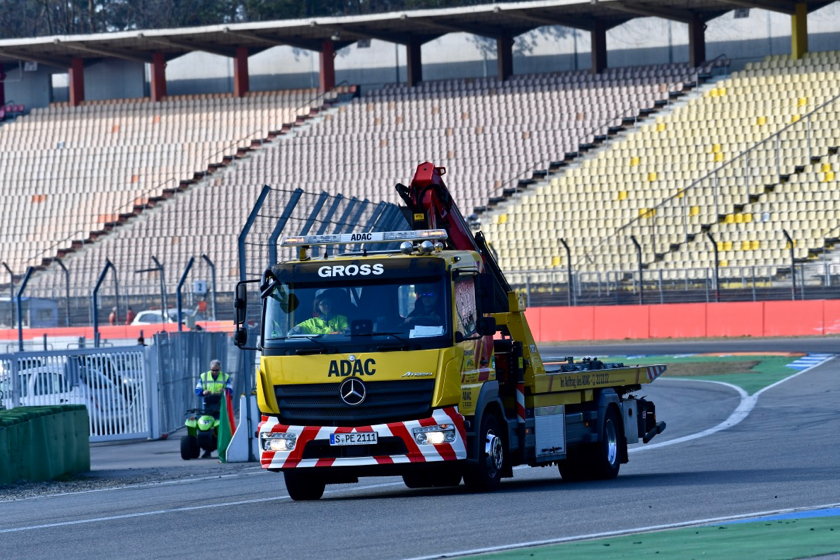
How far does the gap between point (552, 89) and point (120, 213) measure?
16.4m

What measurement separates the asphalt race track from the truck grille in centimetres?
74

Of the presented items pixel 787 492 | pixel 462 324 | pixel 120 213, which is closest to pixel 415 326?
pixel 462 324

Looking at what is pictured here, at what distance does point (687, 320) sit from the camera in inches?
1523

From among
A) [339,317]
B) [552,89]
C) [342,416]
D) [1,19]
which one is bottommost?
[342,416]

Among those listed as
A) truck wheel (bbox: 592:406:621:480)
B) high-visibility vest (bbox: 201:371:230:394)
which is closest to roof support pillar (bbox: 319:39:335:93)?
high-visibility vest (bbox: 201:371:230:394)

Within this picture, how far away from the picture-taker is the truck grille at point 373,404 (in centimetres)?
1214

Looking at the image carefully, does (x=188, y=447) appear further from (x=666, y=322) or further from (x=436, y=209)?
(x=666, y=322)

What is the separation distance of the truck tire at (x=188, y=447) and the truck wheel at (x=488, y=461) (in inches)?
272

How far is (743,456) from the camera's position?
52.1 feet

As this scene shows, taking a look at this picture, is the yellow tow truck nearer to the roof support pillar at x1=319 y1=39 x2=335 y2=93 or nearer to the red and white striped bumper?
the red and white striped bumper

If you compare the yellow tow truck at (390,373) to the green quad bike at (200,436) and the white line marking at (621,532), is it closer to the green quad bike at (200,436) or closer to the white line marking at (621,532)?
the white line marking at (621,532)

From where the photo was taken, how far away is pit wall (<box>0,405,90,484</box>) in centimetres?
1512

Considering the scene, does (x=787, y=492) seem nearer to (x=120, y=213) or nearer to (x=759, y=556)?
(x=759, y=556)

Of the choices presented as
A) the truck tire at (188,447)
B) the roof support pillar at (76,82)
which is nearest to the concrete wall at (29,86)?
the roof support pillar at (76,82)
